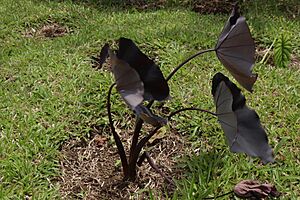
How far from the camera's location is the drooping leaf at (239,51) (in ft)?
4.81

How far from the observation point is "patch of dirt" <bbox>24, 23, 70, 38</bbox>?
11.8 ft

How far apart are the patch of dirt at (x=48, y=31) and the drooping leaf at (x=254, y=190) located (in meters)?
2.45

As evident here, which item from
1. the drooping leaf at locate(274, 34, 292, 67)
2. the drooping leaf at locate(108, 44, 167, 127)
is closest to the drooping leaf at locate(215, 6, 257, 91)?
the drooping leaf at locate(108, 44, 167, 127)

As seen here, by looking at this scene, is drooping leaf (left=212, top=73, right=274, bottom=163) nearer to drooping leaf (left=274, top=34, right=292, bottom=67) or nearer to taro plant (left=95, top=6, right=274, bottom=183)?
taro plant (left=95, top=6, right=274, bottom=183)

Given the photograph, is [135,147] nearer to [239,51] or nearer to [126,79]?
[126,79]

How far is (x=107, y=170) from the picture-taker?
186 cm

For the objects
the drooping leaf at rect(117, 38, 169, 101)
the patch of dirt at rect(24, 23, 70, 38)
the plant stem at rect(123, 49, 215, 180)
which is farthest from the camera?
the patch of dirt at rect(24, 23, 70, 38)

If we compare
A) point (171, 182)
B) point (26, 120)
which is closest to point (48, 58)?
point (26, 120)

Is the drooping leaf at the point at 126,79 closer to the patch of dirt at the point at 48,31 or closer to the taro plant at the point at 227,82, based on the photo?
the taro plant at the point at 227,82

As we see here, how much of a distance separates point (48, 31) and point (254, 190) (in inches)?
103

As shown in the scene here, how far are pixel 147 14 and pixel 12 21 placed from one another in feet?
3.88

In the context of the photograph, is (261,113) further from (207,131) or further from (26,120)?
(26,120)

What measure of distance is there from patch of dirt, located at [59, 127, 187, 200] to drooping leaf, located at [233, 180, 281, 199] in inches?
11.3

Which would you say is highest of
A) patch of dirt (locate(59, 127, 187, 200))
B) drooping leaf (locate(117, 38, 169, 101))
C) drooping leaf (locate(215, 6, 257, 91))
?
drooping leaf (locate(215, 6, 257, 91))
